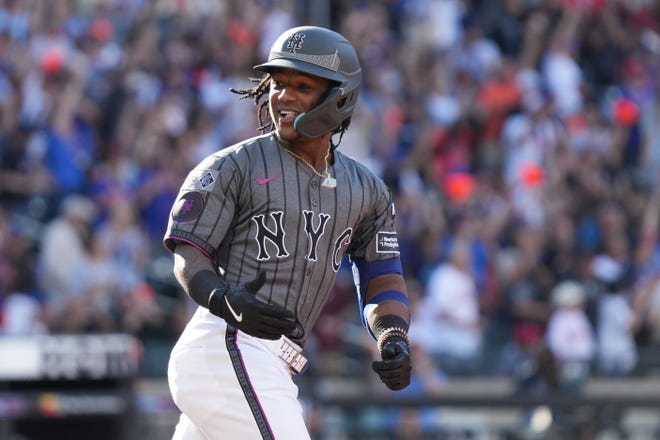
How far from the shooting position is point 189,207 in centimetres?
418

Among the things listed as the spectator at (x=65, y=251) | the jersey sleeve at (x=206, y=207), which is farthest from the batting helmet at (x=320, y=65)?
the spectator at (x=65, y=251)

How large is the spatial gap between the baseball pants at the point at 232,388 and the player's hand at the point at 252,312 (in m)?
0.31

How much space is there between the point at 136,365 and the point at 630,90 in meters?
7.72

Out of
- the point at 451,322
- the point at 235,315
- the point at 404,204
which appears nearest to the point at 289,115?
the point at 235,315

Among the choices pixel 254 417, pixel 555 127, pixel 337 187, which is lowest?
pixel 254 417

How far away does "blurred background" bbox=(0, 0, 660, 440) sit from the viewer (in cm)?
903

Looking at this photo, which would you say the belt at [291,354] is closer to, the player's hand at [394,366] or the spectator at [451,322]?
the player's hand at [394,366]

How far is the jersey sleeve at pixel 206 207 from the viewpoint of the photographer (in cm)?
417

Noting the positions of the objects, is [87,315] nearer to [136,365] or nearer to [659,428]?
[136,365]

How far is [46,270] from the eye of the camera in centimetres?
1015

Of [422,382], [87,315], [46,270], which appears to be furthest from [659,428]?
[46,270]

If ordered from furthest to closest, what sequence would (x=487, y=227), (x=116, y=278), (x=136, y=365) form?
Result: (x=487, y=227)
(x=116, y=278)
(x=136, y=365)

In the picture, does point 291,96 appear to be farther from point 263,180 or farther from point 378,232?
point 378,232

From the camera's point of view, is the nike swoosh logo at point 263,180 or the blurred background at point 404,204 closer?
the nike swoosh logo at point 263,180
